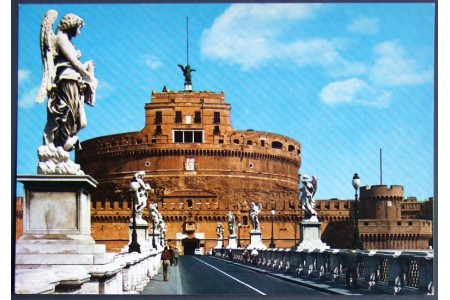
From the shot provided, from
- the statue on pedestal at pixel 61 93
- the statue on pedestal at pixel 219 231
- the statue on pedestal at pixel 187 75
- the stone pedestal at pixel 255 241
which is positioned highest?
the statue on pedestal at pixel 187 75

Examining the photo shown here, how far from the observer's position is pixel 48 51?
8328mm

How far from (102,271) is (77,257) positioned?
0.39 metres

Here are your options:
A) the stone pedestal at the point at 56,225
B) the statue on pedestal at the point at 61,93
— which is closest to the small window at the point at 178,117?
the statue on pedestal at the point at 61,93

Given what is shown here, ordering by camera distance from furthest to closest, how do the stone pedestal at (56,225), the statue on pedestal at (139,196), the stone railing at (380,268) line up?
the statue on pedestal at (139,196) < the stone railing at (380,268) < the stone pedestal at (56,225)

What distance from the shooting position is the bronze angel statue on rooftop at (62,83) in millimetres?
8242

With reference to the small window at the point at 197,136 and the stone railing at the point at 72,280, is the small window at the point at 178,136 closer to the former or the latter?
the small window at the point at 197,136

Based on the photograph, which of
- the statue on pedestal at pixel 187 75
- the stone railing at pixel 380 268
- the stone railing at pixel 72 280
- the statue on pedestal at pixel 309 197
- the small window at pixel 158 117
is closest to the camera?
the stone railing at pixel 72 280

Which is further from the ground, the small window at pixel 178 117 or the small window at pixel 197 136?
the small window at pixel 178 117

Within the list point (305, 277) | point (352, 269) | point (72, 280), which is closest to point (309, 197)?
point (305, 277)

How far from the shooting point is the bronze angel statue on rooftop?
8242mm

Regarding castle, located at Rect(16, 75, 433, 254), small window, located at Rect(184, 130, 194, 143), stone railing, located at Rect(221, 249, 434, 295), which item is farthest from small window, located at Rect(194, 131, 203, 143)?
stone railing, located at Rect(221, 249, 434, 295)

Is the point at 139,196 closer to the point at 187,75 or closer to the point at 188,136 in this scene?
the point at 188,136

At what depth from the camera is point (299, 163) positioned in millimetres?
75438
